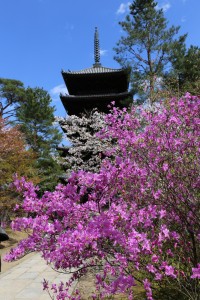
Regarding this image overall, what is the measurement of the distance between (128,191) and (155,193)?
2.15 ft

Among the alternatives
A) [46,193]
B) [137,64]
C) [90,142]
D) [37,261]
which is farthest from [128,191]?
[137,64]

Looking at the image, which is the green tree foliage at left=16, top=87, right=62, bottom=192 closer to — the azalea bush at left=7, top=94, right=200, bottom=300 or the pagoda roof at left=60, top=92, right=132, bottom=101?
the pagoda roof at left=60, top=92, right=132, bottom=101

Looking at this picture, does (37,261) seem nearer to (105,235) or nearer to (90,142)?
(90,142)

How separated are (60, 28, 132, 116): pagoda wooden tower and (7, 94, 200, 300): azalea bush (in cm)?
1583

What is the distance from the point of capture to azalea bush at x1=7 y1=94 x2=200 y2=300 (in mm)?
2633

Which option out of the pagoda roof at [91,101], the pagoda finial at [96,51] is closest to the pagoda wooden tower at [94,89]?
the pagoda roof at [91,101]

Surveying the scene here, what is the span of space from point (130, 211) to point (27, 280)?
639 centimetres

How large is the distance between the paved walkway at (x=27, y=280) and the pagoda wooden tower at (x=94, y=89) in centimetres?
1216

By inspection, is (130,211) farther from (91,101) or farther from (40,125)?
(40,125)

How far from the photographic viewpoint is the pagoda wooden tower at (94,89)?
20531mm

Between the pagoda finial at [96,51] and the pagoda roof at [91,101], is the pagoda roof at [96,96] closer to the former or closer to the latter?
the pagoda roof at [91,101]

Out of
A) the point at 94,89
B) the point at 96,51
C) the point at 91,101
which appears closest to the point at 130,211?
the point at 91,101

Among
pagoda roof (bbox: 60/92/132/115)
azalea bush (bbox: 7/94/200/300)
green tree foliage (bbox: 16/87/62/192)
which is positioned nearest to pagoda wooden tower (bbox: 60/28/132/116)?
pagoda roof (bbox: 60/92/132/115)

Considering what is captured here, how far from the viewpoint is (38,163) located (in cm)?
2636
